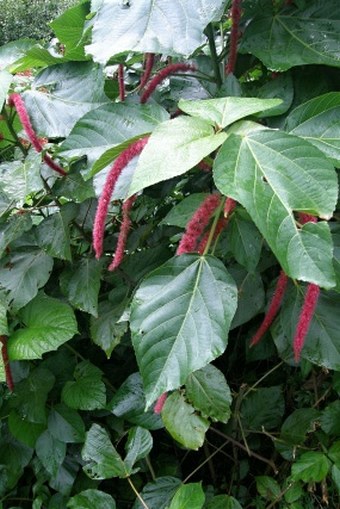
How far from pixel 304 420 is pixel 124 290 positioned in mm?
388

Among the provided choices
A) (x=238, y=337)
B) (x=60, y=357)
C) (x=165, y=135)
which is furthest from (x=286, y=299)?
(x=60, y=357)

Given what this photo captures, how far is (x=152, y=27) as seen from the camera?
0.60 meters

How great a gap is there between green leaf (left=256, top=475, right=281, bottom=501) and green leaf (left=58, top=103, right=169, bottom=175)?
656 millimetres

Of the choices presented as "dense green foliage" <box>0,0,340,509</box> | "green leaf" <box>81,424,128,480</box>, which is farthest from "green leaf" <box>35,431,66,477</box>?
"green leaf" <box>81,424,128,480</box>

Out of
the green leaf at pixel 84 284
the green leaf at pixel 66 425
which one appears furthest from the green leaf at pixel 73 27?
the green leaf at pixel 66 425

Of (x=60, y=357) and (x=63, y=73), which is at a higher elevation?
(x=63, y=73)

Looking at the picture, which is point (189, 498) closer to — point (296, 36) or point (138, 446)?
point (138, 446)

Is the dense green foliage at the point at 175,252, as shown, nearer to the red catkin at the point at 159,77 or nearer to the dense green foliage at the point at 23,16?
the red catkin at the point at 159,77

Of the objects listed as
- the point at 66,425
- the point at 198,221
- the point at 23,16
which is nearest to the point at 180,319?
the point at 198,221

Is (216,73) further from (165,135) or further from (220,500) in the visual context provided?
(220,500)

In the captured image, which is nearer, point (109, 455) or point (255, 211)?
point (255, 211)

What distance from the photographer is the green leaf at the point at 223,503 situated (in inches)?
36.4

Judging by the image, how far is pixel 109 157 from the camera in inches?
24.0

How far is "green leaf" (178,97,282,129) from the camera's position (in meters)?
0.55
